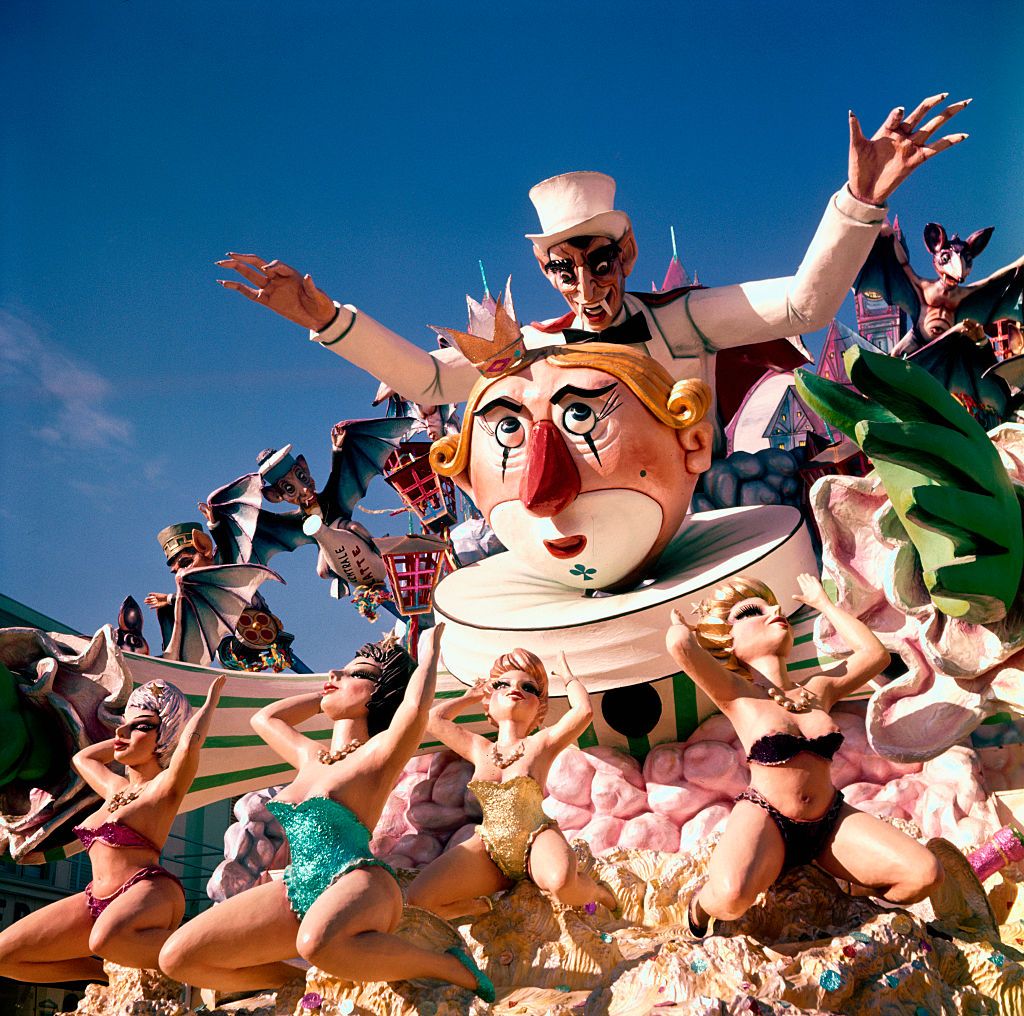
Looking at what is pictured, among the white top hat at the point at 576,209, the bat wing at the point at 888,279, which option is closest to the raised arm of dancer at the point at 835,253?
the white top hat at the point at 576,209

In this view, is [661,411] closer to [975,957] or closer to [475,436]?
[475,436]

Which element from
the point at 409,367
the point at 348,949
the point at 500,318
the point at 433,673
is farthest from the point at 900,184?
the point at 348,949

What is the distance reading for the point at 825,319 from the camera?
5.02 m

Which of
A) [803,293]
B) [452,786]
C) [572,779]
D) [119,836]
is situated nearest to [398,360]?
[803,293]

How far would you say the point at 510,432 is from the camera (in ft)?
15.1

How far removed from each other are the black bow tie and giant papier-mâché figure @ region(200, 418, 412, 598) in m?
2.06

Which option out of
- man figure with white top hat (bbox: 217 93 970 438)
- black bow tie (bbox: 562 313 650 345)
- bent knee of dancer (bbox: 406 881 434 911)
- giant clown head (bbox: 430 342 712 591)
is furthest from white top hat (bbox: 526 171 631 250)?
bent knee of dancer (bbox: 406 881 434 911)

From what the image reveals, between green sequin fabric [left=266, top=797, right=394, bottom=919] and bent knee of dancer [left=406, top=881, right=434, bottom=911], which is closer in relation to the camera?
green sequin fabric [left=266, top=797, right=394, bottom=919]

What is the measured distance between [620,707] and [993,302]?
9.79ft

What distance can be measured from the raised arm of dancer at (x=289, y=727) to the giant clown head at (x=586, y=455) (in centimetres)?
107

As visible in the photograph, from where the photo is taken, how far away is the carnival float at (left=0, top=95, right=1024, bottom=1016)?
2992 millimetres

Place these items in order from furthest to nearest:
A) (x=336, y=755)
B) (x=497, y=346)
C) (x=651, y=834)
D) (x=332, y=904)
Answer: (x=497, y=346) → (x=651, y=834) → (x=336, y=755) → (x=332, y=904)

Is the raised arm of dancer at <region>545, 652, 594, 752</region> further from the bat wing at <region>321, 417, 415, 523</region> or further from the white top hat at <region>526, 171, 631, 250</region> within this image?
the bat wing at <region>321, 417, 415, 523</region>

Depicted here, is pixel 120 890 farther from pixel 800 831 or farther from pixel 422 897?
pixel 800 831
